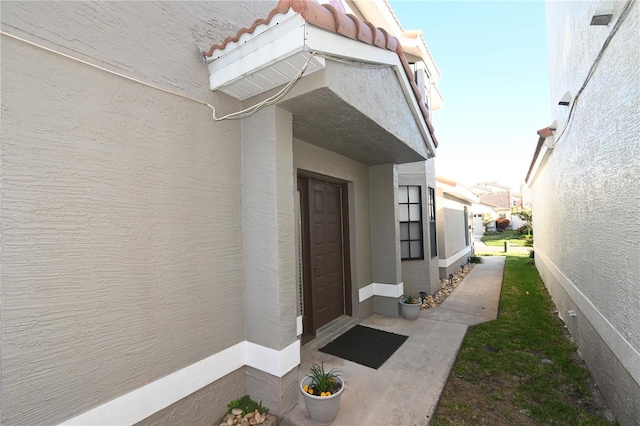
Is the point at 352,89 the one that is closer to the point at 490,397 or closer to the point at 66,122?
the point at 66,122

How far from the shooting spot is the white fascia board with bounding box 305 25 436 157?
2453 mm

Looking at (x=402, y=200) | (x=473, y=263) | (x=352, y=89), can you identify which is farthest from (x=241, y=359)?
(x=473, y=263)

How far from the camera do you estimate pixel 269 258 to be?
3.05m

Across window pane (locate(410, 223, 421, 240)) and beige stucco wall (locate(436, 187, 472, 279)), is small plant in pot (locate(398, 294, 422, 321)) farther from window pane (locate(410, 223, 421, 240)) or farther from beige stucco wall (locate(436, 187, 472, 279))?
beige stucco wall (locate(436, 187, 472, 279))

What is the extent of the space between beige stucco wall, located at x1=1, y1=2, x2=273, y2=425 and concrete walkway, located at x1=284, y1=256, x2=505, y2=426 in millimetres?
1377

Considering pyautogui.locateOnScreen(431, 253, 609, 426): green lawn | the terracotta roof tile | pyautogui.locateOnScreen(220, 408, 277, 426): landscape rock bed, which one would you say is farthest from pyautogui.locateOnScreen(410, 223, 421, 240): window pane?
pyautogui.locateOnScreen(220, 408, 277, 426): landscape rock bed

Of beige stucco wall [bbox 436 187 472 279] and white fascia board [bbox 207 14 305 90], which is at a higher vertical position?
white fascia board [bbox 207 14 305 90]

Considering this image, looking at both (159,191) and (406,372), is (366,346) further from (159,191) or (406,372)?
(159,191)

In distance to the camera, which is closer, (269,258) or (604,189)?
(269,258)

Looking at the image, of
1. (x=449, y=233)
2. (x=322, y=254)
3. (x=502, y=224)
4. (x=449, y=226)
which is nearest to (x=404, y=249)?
(x=322, y=254)

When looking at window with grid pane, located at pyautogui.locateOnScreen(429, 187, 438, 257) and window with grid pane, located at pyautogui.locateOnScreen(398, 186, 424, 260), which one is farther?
window with grid pane, located at pyautogui.locateOnScreen(429, 187, 438, 257)

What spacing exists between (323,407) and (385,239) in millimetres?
3915

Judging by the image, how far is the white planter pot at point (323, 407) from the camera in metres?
2.79

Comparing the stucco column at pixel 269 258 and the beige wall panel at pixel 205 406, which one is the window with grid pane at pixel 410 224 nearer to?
the stucco column at pixel 269 258
